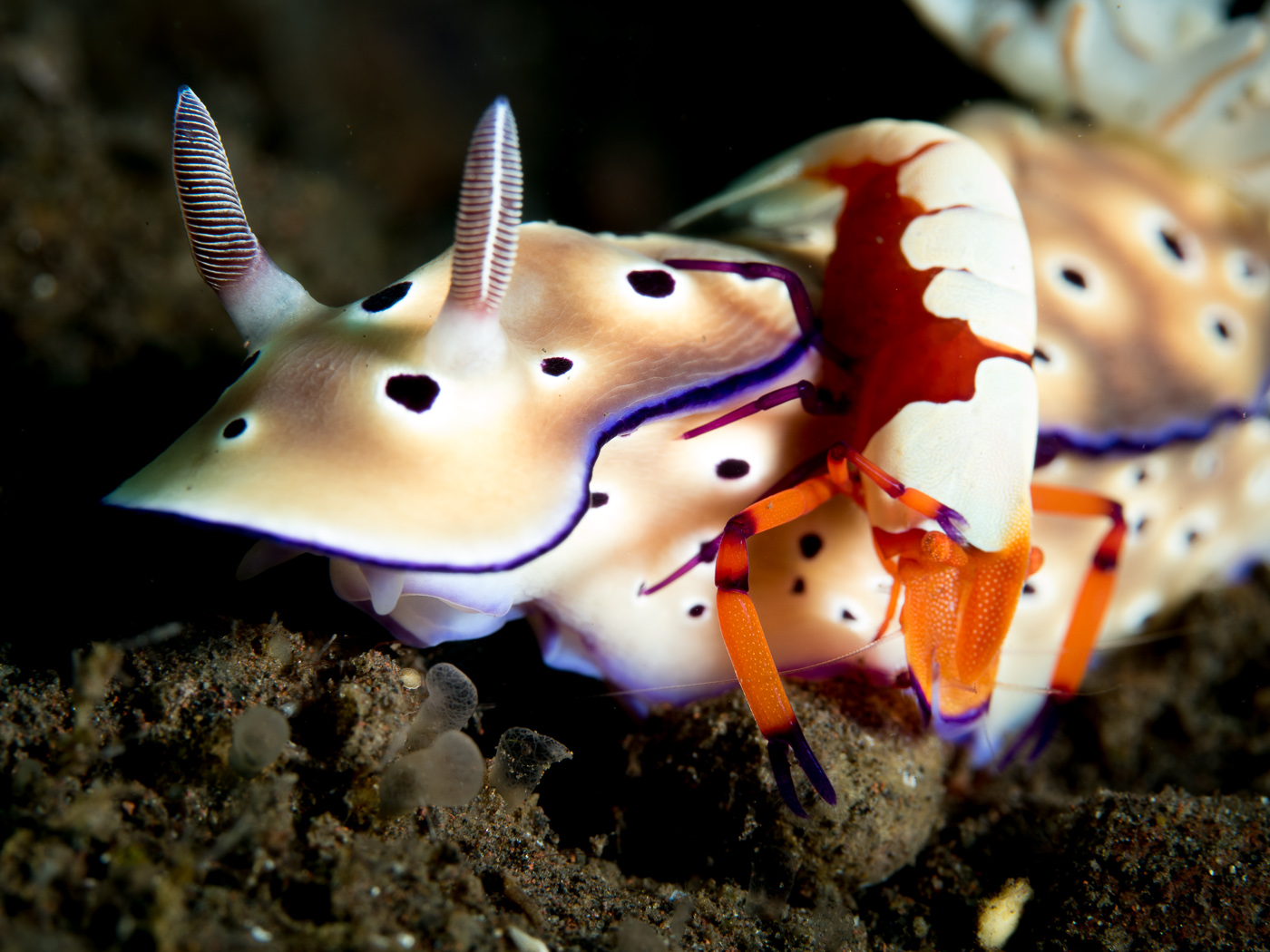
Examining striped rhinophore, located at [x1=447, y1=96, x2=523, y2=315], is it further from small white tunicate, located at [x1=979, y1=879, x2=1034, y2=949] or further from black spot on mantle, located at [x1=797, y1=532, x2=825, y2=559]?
small white tunicate, located at [x1=979, y1=879, x2=1034, y2=949]

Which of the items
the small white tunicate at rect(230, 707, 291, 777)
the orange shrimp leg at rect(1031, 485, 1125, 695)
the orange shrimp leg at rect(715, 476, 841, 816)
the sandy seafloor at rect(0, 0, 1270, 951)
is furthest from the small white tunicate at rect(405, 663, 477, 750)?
the orange shrimp leg at rect(1031, 485, 1125, 695)

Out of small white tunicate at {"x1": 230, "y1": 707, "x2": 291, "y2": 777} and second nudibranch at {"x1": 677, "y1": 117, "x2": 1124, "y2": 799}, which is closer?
small white tunicate at {"x1": 230, "y1": 707, "x2": 291, "y2": 777}

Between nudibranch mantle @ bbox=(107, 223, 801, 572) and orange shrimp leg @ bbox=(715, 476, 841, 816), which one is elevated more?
nudibranch mantle @ bbox=(107, 223, 801, 572)

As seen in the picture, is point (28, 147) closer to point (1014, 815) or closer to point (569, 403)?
point (569, 403)

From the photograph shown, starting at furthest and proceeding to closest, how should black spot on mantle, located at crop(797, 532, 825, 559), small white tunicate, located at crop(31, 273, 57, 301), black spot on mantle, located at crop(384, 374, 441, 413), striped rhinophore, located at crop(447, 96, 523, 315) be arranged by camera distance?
small white tunicate, located at crop(31, 273, 57, 301)
black spot on mantle, located at crop(797, 532, 825, 559)
black spot on mantle, located at crop(384, 374, 441, 413)
striped rhinophore, located at crop(447, 96, 523, 315)

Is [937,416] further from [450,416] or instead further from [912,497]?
[450,416]

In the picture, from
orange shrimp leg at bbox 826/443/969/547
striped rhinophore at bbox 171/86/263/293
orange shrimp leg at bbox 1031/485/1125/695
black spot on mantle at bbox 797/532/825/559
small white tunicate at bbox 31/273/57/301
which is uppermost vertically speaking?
striped rhinophore at bbox 171/86/263/293
